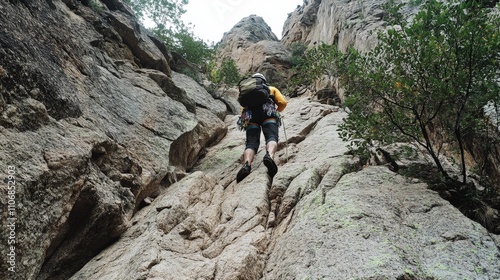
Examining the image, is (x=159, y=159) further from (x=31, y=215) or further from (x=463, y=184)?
(x=463, y=184)

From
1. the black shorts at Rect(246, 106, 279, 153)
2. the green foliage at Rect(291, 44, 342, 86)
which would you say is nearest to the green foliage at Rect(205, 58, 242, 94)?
the green foliage at Rect(291, 44, 342, 86)

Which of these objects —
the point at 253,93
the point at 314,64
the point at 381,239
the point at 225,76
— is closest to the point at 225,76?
the point at 225,76

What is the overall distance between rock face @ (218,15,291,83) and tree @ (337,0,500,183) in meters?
20.0

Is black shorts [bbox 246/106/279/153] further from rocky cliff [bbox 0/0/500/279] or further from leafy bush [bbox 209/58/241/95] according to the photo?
leafy bush [bbox 209/58/241/95]

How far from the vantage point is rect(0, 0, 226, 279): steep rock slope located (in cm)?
458

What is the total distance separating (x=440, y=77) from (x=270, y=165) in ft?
13.0

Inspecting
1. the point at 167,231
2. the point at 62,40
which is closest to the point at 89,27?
the point at 62,40

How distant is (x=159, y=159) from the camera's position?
8266 mm

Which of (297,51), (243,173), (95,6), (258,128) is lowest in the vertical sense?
(243,173)

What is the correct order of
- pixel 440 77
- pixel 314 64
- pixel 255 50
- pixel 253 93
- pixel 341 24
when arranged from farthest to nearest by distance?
pixel 255 50 < pixel 341 24 < pixel 314 64 < pixel 253 93 < pixel 440 77

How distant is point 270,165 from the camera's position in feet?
25.5

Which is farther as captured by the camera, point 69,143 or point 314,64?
point 314,64

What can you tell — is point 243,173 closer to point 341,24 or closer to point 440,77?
point 440,77

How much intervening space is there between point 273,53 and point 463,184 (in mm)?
25078
